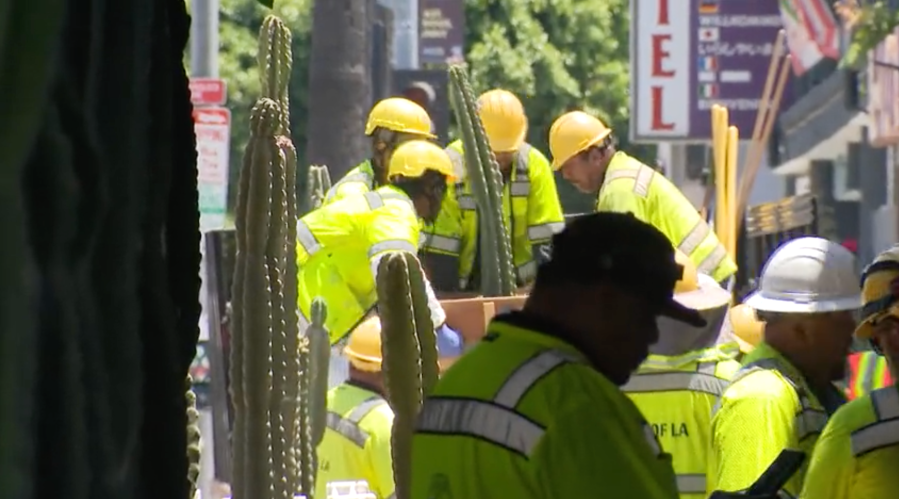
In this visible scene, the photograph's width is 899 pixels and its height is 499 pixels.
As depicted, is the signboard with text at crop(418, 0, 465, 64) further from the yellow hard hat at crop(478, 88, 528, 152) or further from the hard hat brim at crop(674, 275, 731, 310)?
the hard hat brim at crop(674, 275, 731, 310)

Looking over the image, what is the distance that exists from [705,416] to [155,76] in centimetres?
465

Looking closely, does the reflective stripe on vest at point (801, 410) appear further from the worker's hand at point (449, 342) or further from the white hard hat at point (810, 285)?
the worker's hand at point (449, 342)

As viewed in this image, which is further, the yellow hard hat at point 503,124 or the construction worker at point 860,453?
the yellow hard hat at point 503,124

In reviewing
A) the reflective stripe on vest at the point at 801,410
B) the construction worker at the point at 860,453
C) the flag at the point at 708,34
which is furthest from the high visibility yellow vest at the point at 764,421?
the flag at the point at 708,34

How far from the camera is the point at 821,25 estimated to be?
2006 centimetres

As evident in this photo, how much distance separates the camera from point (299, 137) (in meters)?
38.7

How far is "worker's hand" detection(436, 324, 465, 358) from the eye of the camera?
29.7ft

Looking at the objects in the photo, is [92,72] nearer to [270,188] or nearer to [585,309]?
[585,309]

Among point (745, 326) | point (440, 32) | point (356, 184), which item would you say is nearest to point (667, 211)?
point (745, 326)

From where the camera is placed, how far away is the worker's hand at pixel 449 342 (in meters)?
9.06

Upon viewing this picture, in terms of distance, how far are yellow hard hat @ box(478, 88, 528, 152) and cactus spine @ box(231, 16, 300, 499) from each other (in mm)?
3926

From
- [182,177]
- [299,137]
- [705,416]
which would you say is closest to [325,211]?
[705,416]

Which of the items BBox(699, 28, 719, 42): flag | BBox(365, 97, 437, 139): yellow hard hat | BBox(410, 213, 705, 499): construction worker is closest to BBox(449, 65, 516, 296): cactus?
BBox(365, 97, 437, 139): yellow hard hat

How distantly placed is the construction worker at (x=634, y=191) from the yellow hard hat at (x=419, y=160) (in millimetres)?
601
